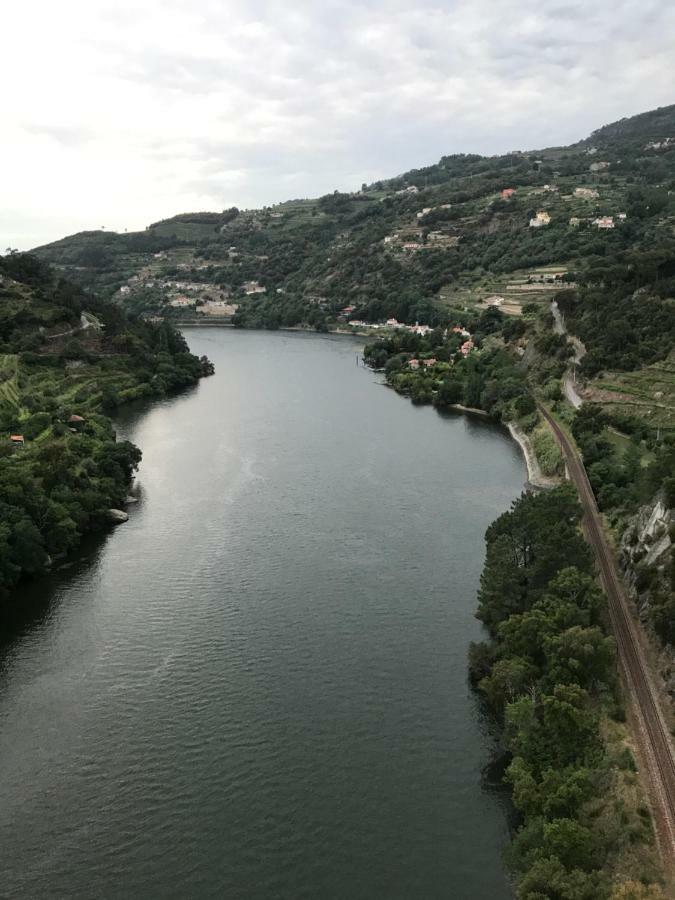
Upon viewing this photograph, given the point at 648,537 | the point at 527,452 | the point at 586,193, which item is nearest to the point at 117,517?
the point at 648,537

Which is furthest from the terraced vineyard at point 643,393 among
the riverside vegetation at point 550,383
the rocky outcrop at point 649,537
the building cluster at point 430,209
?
the building cluster at point 430,209

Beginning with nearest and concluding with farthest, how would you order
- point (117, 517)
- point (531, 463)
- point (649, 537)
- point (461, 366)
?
point (649, 537) < point (117, 517) < point (531, 463) < point (461, 366)

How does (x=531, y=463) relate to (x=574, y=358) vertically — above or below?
below

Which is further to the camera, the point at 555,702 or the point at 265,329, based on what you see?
the point at 265,329

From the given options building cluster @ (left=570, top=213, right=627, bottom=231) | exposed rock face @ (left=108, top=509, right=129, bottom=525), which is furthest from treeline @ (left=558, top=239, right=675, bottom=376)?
exposed rock face @ (left=108, top=509, right=129, bottom=525)

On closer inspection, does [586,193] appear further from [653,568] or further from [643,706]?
[643,706]
